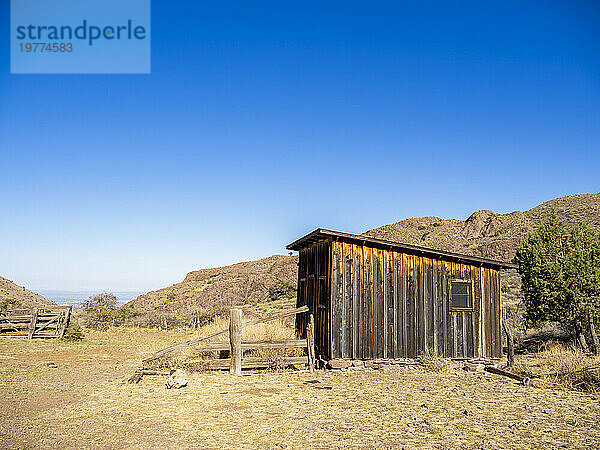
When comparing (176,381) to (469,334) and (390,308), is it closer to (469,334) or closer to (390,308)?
(390,308)

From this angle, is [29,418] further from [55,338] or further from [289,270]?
[289,270]

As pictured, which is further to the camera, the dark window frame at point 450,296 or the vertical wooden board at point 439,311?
the dark window frame at point 450,296

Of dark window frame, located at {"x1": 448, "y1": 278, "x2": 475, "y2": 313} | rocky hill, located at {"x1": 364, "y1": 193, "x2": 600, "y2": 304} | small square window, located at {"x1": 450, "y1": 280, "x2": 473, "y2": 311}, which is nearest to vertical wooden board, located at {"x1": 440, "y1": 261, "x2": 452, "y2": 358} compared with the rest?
dark window frame, located at {"x1": 448, "y1": 278, "x2": 475, "y2": 313}

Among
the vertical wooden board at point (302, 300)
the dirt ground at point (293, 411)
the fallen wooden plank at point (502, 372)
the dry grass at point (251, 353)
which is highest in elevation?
the vertical wooden board at point (302, 300)

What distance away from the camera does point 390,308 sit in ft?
46.0

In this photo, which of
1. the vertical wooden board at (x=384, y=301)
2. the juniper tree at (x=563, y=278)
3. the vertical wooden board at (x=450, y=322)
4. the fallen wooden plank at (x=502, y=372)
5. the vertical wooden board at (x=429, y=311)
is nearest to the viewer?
the fallen wooden plank at (x=502, y=372)

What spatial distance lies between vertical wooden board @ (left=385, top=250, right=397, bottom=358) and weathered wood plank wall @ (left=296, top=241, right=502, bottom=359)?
0.09 ft

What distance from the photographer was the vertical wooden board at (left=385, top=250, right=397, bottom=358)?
45.4 feet

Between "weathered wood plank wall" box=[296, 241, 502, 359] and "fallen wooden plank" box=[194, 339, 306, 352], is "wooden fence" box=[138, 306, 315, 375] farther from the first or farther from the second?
"weathered wood plank wall" box=[296, 241, 502, 359]

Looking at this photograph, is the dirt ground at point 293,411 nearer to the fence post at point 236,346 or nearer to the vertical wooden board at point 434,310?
the fence post at point 236,346

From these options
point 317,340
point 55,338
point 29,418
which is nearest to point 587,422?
point 317,340

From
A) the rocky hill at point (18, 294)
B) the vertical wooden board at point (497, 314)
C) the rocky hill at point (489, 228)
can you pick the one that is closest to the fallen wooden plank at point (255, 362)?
the vertical wooden board at point (497, 314)

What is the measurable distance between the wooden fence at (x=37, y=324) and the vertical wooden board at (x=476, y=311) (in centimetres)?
1805

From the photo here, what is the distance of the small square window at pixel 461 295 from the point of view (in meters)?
14.8
